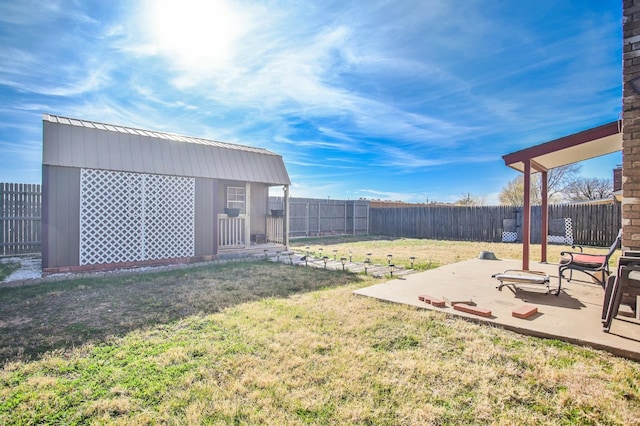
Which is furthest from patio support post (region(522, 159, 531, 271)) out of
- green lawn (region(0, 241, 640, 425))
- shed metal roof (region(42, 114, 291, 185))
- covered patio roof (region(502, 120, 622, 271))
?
shed metal roof (region(42, 114, 291, 185))

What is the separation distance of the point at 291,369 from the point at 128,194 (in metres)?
6.76

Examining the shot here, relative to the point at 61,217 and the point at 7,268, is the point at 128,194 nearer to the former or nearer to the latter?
the point at 61,217

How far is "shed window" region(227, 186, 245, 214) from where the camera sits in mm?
10500

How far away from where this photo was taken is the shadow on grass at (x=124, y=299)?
334 cm

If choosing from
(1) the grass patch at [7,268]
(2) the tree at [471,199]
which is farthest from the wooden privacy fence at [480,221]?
(1) the grass patch at [7,268]

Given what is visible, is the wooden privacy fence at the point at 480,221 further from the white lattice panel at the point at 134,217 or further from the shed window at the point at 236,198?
the white lattice panel at the point at 134,217

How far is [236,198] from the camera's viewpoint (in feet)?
35.0

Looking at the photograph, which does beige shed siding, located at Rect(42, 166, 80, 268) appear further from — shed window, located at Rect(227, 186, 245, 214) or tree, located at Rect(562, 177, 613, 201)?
tree, located at Rect(562, 177, 613, 201)

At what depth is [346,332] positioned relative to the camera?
3.35 metres

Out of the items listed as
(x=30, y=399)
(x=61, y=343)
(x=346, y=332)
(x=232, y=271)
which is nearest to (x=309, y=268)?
(x=232, y=271)

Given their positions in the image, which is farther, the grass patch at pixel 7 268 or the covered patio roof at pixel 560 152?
the grass patch at pixel 7 268

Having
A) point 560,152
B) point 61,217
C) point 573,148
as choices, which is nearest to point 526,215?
point 560,152

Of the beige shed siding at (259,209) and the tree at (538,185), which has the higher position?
the tree at (538,185)

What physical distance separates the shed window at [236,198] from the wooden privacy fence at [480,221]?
400 inches
